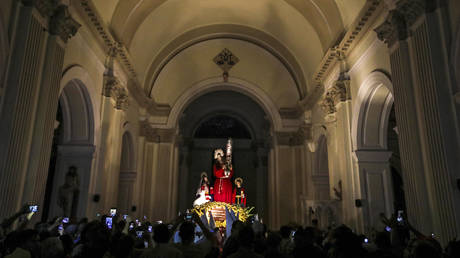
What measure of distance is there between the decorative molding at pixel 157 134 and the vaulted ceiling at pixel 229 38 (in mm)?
1305

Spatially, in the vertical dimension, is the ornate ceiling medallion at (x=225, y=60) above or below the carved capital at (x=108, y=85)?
above

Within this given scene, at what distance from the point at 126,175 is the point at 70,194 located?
4151mm

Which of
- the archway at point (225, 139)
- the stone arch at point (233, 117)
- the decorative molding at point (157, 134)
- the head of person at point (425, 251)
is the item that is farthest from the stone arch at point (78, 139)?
the stone arch at point (233, 117)

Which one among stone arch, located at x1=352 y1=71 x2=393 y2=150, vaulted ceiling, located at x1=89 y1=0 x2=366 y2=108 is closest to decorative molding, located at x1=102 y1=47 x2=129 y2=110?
vaulted ceiling, located at x1=89 y1=0 x2=366 y2=108

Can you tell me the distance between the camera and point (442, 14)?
544 cm

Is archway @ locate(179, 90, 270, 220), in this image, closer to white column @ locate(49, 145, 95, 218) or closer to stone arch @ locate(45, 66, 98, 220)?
stone arch @ locate(45, 66, 98, 220)

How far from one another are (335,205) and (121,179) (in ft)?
23.8

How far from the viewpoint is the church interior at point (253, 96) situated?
5.50 meters

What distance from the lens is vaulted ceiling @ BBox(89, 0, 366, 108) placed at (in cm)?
1056

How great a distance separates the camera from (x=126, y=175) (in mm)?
12508

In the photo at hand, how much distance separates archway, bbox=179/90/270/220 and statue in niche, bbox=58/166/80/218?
1088 centimetres

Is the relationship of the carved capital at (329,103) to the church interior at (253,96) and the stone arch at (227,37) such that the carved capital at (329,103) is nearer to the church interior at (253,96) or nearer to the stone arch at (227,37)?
the church interior at (253,96)

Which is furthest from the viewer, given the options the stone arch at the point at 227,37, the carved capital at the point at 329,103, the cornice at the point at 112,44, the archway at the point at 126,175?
the stone arch at the point at 227,37

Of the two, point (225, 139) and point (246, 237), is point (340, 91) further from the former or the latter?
point (225, 139)
